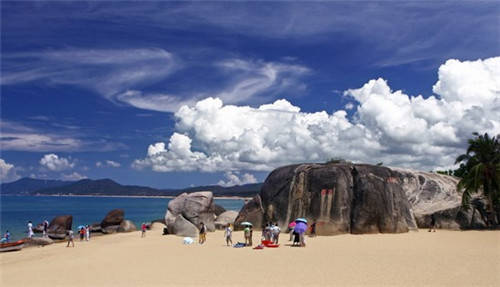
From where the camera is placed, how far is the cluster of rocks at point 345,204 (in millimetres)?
32656

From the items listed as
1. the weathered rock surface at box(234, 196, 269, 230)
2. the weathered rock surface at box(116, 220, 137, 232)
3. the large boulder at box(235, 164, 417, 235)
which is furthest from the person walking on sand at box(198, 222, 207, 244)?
the weathered rock surface at box(116, 220, 137, 232)

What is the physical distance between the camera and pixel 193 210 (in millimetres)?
35969

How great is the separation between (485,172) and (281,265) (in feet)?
81.2

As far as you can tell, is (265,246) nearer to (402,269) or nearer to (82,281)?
(402,269)

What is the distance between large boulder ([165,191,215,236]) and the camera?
35719 millimetres

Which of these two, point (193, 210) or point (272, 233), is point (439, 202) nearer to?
point (272, 233)

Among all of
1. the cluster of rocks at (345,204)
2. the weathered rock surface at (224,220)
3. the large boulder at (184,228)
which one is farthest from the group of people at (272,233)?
the weathered rock surface at (224,220)

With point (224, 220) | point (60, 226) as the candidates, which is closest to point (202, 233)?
point (224, 220)

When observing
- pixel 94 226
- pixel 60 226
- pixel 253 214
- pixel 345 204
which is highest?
pixel 345 204

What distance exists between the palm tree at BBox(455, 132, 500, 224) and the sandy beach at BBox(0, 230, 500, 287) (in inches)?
328

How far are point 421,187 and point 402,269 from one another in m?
26.9

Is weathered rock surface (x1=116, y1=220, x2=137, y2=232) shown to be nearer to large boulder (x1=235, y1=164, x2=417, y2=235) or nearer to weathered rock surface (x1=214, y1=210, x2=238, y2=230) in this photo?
weathered rock surface (x1=214, y1=210, x2=238, y2=230)

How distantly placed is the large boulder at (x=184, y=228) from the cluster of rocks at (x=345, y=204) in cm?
423

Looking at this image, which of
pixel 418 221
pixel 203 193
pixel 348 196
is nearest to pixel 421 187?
pixel 418 221
